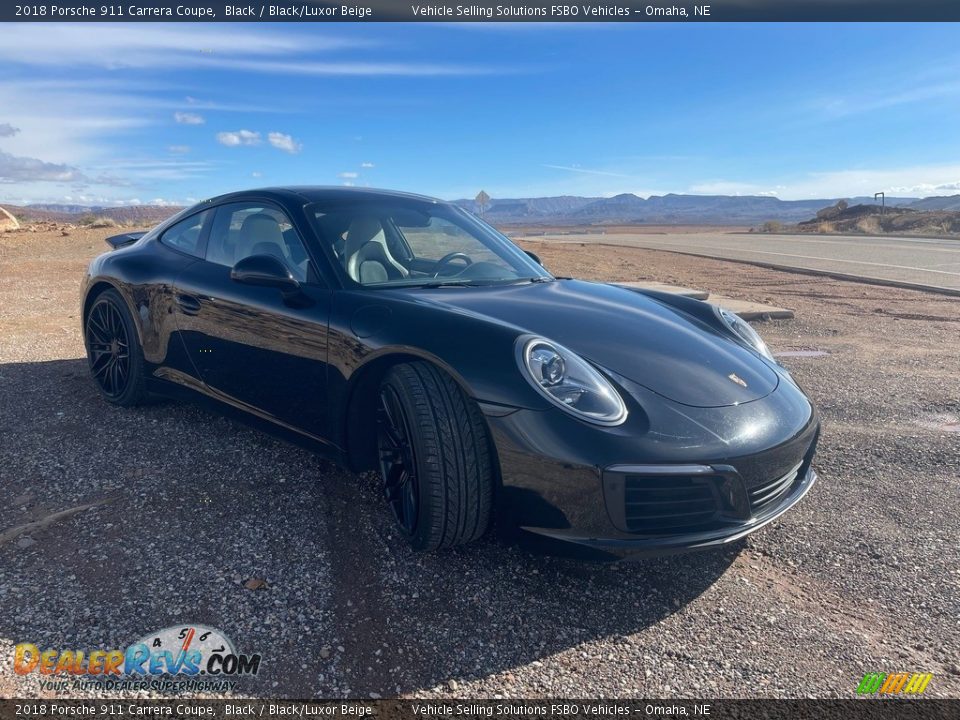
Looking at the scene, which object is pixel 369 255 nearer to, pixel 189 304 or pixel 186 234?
pixel 189 304

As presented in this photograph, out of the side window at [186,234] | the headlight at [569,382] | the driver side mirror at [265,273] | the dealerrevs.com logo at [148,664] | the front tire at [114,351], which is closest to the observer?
the dealerrevs.com logo at [148,664]

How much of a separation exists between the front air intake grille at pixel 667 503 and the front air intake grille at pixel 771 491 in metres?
0.20

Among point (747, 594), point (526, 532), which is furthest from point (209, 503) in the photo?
point (747, 594)

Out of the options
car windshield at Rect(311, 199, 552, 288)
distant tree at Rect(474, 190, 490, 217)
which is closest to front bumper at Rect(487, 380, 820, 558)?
car windshield at Rect(311, 199, 552, 288)

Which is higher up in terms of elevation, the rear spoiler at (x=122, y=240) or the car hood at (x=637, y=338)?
the rear spoiler at (x=122, y=240)

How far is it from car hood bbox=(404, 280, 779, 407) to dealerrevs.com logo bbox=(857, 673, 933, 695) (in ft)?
3.10

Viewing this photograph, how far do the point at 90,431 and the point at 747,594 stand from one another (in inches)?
134

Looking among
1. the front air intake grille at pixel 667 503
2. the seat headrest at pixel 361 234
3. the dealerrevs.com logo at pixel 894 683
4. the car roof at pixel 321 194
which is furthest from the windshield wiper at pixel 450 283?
the dealerrevs.com logo at pixel 894 683

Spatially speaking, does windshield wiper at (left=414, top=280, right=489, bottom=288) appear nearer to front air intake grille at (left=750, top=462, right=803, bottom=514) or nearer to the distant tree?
front air intake grille at (left=750, top=462, right=803, bottom=514)

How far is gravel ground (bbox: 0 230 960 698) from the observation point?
2.06 metres

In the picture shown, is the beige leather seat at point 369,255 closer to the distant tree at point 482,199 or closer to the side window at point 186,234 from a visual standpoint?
the side window at point 186,234

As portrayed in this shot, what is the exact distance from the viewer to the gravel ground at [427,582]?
2062mm

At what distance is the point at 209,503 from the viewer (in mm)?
3051

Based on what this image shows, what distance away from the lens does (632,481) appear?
2.22 metres
